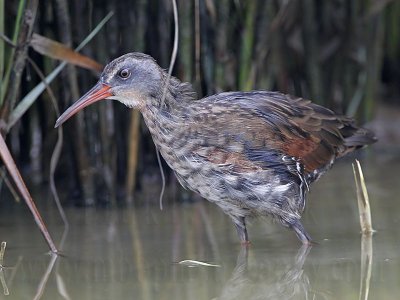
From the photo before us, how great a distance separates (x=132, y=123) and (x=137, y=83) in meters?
0.96

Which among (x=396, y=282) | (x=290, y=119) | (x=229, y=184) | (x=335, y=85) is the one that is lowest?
(x=396, y=282)

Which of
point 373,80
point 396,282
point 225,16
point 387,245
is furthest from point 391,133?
point 396,282

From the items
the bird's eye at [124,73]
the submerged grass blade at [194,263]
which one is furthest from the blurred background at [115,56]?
the submerged grass blade at [194,263]

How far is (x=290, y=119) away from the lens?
7000mm

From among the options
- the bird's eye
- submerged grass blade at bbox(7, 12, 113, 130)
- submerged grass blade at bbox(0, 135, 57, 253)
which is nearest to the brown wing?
the bird's eye

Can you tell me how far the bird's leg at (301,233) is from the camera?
6.64m

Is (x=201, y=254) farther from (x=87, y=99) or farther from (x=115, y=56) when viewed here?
(x=115, y=56)

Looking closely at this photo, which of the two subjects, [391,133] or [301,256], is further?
[391,133]

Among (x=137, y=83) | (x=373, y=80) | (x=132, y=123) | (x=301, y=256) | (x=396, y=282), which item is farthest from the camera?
(x=373, y=80)

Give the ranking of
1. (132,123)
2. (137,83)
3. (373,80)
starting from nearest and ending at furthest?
(137,83) → (132,123) → (373,80)

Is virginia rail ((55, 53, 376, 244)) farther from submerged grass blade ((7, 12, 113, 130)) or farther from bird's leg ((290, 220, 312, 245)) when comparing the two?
submerged grass blade ((7, 12, 113, 130))

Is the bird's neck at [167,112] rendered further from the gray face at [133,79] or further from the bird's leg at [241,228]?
the bird's leg at [241,228]

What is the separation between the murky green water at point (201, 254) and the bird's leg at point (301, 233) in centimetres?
9

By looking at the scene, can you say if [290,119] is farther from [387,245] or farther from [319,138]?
[387,245]
